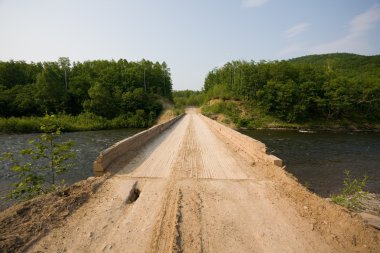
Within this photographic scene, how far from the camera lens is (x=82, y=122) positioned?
48312 mm

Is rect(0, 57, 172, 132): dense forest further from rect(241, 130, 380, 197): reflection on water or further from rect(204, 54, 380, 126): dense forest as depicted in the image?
rect(241, 130, 380, 197): reflection on water

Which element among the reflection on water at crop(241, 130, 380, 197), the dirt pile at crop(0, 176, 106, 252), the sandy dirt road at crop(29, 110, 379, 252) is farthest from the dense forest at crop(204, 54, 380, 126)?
the dirt pile at crop(0, 176, 106, 252)

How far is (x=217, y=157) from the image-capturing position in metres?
11.6

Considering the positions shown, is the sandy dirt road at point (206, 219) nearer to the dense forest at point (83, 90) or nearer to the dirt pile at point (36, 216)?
the dirt pile at point (36, 216)

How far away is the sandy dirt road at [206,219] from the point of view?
14.0ft

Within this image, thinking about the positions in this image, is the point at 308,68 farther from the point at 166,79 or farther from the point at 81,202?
the point at 81,202

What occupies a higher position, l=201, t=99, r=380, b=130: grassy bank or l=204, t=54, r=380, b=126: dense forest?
l=204, t=54, r=380, b=126: dense forest

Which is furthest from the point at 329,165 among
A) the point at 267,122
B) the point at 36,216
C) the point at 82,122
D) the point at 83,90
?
the point at 83,90

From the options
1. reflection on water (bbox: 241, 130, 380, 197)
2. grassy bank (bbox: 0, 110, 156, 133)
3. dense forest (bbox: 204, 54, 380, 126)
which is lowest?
reflection on water (bbox: 241, 130, 380, 197)

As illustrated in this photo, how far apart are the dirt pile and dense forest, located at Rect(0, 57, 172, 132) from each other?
1639 inches

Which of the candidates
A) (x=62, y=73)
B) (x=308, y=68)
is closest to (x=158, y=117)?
(x=62, y=73)

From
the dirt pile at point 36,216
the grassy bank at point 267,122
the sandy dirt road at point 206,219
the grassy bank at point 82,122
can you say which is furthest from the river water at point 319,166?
the grassy bank at point 267,122

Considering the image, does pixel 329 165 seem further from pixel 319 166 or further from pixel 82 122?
pixel 82 122

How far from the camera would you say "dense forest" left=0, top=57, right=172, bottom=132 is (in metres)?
51.9
